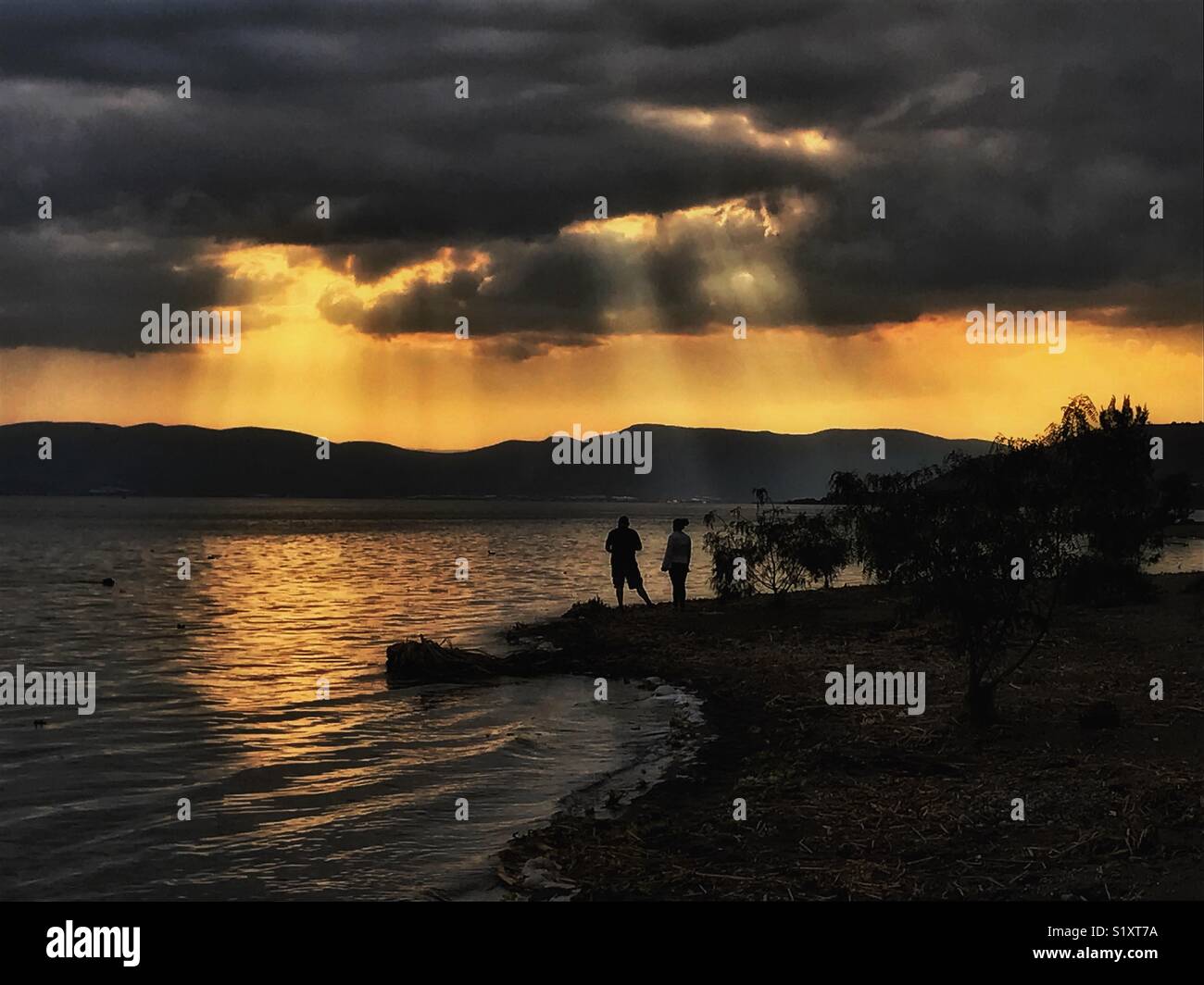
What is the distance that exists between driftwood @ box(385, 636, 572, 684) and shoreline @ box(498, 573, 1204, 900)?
318 centimetres

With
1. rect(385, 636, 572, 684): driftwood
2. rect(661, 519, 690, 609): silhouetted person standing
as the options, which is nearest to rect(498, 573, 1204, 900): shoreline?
rect(385, 636, 572, 684): driftwood

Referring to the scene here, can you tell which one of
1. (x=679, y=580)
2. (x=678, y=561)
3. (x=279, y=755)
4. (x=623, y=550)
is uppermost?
(x=623, y=550)

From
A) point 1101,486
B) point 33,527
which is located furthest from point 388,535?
point 1101,486

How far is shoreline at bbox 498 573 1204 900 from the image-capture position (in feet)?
26.9

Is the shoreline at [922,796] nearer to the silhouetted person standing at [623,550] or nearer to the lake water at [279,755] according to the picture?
the lake water at [279,755]

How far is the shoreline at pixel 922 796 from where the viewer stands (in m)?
8.20

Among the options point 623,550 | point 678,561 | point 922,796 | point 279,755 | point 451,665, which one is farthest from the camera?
point 623,550

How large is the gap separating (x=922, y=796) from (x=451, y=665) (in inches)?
458

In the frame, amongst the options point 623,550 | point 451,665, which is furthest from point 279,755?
point 623,550

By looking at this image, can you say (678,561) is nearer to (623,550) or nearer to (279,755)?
(623,550)

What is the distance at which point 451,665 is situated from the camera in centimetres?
2027

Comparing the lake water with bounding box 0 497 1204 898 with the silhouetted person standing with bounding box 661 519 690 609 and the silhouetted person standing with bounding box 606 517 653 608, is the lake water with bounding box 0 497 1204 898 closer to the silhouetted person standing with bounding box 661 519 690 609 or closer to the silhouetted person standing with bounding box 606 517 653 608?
the silhouetted person standing with bounding box 606 517 653 608

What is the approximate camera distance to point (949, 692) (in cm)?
1531
